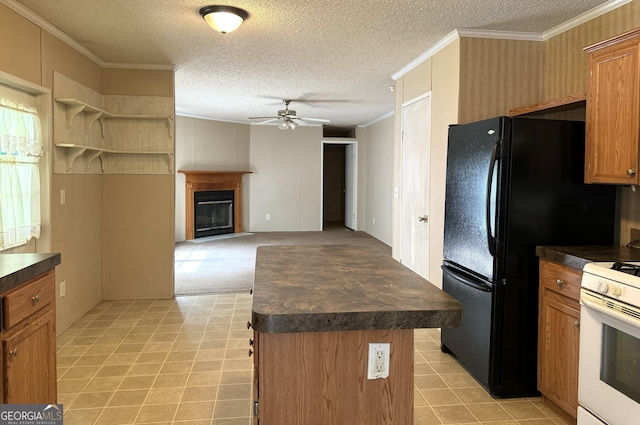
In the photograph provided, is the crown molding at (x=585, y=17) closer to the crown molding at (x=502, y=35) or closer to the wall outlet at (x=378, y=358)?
the crown molding at (x=502, y=35)

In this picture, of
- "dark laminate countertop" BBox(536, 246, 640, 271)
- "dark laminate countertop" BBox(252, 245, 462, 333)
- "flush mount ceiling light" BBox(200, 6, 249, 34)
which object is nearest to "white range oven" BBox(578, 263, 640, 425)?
"dark laminate countertop" BBox(536, 246, 640, 271)

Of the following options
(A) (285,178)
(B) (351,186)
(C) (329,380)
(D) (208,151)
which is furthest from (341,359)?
(B) (351,186)

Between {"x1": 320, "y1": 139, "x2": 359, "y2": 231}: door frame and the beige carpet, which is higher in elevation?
{"x1": 320, "y1": 139, "x2": 359, "y2": 231}: door frame

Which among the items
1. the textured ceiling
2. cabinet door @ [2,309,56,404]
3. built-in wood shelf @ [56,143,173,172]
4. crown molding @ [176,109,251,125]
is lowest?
cabinet door @ [2,309,56,404]

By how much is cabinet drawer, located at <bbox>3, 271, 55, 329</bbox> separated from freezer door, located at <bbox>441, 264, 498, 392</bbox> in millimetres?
2154

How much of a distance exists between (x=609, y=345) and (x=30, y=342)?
97.1 inches

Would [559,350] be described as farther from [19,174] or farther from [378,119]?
[378,119]

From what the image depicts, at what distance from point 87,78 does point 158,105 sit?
2.18ft

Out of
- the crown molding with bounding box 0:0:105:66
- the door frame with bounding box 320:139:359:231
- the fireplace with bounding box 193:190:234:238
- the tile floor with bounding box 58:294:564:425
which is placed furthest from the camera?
the door frame with bounding box 320:139:359:231

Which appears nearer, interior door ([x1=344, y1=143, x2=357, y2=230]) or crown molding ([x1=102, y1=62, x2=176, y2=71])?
crown molding ([x1=102, y1=62, x2=176, y2=71])

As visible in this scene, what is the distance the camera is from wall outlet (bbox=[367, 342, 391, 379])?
4.80 ft

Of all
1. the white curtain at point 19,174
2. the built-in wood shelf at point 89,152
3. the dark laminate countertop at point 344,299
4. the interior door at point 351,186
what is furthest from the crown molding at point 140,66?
the interior door at point 351,186

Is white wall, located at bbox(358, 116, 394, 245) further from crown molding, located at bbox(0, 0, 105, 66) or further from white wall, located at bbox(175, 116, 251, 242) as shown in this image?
crown molding, located at bbox(0, 0, 105, 66)

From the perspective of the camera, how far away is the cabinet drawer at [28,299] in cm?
170
